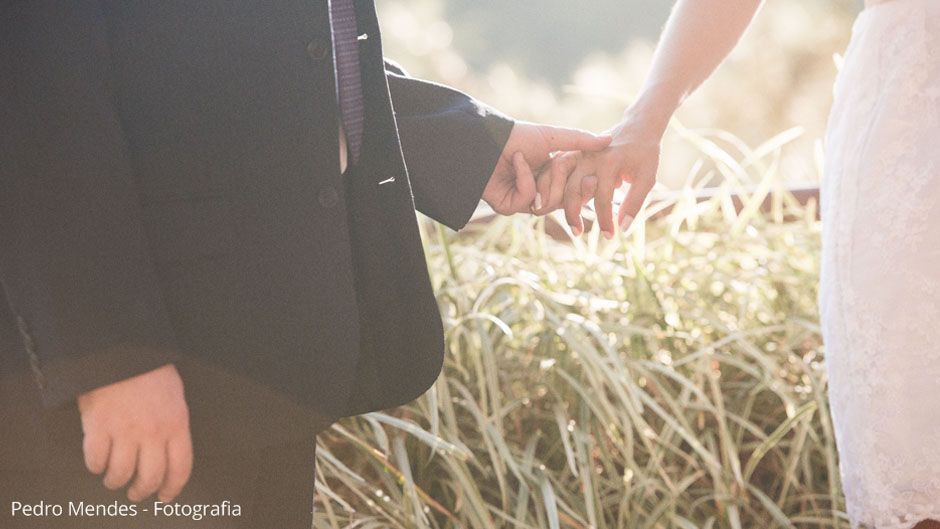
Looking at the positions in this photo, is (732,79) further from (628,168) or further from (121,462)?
(121,462)

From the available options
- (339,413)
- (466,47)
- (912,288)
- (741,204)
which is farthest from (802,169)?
(466,47)

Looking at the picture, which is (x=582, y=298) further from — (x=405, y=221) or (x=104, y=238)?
(x=104, y=238)

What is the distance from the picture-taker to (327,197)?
3.44 feet

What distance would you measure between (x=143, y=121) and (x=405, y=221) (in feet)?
1.02

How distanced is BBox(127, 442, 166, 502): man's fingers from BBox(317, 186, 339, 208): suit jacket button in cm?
28

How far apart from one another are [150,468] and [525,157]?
0.79m

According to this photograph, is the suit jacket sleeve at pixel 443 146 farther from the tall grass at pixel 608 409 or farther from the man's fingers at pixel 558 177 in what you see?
the tall grass at pixel 608 409

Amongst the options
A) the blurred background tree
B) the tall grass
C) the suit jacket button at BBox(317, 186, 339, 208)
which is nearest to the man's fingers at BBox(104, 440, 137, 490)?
the suit jacket button at BBox(317, 186, 339, 208)

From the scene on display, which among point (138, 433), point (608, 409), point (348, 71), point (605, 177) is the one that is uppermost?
point (348, 71)

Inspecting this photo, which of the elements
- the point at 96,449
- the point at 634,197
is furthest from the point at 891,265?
the point at 96,449

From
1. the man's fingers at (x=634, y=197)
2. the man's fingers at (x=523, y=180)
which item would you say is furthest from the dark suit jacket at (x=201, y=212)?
the man's fingers at (x=634, y=197)

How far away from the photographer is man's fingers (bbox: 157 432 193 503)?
94 centimetres

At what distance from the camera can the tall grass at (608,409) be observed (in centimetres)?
188

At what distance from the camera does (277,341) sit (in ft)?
3.47
